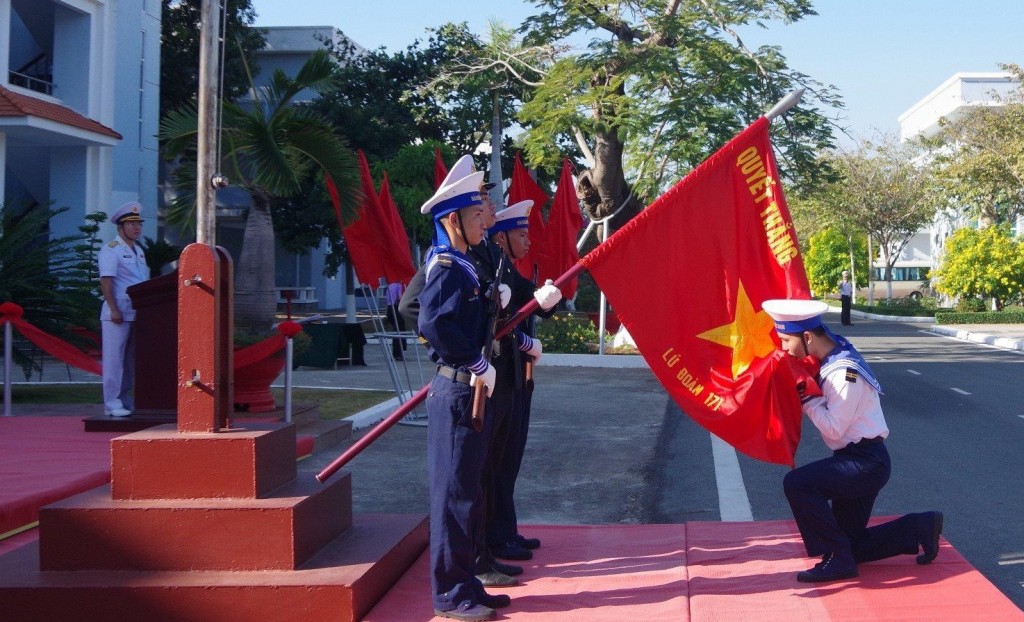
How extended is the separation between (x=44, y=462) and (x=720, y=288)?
4866mm

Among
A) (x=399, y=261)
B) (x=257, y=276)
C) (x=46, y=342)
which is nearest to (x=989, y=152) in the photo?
(x=257, y=276)

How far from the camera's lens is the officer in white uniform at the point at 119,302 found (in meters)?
9.30

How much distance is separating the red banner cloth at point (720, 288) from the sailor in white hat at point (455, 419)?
918 mm

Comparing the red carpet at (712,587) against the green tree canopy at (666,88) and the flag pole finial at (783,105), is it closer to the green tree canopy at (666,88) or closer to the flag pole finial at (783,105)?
the flag pole finial at (783,105)

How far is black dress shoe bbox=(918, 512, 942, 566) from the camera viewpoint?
550 centimetres

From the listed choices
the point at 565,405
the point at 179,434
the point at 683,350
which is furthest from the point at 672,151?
the point at 179,434

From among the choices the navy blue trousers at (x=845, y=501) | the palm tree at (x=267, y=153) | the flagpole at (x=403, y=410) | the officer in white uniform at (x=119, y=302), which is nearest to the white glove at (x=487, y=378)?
the flagpole at (x=403, y=410)

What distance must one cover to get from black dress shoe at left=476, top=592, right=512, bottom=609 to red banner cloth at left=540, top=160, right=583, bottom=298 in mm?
12027

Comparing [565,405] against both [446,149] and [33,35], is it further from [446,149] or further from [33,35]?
[33,35]

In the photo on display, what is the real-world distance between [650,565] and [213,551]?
7.62ft

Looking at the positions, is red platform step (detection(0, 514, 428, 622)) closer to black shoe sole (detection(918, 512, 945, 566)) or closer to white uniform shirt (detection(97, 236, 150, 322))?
black shoe sole (detection(918, 512, 945, 566))

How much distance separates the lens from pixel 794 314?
5.25 meters

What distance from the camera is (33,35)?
24188 mm

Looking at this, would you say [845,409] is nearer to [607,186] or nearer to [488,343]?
[488,343]
